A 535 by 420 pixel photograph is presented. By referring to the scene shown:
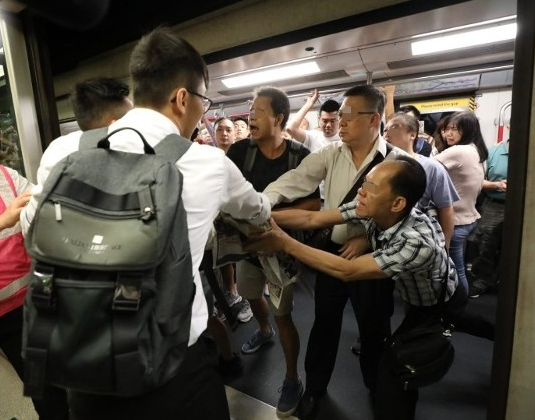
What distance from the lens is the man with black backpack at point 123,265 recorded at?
26.7 inches

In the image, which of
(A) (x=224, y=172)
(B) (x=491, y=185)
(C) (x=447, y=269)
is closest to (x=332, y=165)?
(C) (x=447, y=269)

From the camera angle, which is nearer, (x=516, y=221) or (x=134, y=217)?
(x=134, y=217)

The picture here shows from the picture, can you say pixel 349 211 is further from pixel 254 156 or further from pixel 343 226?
pixel 254 156

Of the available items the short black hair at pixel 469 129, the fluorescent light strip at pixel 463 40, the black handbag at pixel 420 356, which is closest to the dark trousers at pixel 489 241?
the short black hair at pixel 469 129

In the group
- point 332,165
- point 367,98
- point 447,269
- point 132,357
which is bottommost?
point 447,269

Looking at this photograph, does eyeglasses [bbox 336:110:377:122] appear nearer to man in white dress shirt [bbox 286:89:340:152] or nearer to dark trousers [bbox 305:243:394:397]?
dark trousers [bbox 305:243:394:397]

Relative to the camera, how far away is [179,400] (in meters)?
0.87

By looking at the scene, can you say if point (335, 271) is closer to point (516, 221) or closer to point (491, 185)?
point (516, 221)

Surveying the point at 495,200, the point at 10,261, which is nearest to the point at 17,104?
the point at 10,261

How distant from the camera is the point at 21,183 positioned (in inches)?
59.7

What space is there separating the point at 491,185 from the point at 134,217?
3.48 metres

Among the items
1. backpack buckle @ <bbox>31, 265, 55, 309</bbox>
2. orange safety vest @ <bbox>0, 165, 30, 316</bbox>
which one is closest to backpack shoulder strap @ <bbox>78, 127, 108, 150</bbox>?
backpack buckle @ <bbox>31, 265, 55, 309</bbox>

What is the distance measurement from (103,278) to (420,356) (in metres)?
1.29

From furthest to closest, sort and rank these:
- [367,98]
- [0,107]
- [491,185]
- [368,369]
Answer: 1. [491,185]
2. [0,107]
3. [368,369]
4. [367,98]
